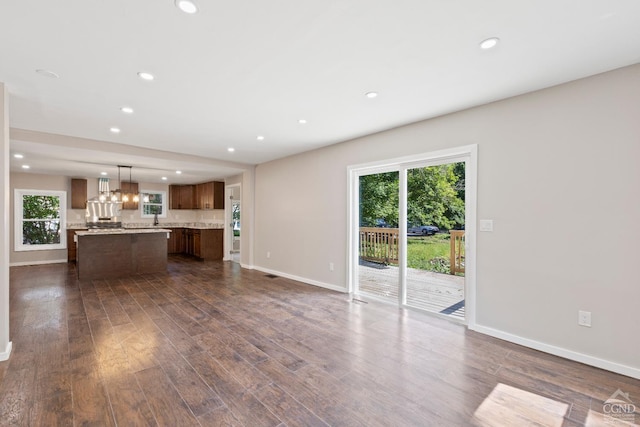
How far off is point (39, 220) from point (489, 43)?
32.7 feet

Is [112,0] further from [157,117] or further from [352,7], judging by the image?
[157,117]

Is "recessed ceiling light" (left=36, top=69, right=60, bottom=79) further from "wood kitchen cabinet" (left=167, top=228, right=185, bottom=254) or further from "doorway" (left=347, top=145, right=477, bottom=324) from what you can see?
"wood kitchen cabinet" (left=167, top=228, right=185, bottom=254)

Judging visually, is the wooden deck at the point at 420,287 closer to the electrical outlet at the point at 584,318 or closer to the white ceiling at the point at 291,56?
the electrical outlet at the point at 584,318

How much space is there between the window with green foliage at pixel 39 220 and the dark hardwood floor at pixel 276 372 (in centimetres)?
450

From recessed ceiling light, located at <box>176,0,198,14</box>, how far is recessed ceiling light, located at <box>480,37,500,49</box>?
193 cm


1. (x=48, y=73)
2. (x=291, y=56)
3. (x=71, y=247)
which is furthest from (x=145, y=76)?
(x=71, y=247)

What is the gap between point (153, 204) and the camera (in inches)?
362

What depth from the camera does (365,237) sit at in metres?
4.61

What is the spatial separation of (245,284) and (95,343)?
2.55m

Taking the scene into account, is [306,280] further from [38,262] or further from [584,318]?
[38,262]

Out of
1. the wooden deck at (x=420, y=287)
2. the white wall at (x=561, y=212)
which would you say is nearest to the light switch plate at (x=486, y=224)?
the white wall at (x=561, y=212)

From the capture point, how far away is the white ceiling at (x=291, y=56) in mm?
1728

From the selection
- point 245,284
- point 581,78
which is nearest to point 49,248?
point 245,284

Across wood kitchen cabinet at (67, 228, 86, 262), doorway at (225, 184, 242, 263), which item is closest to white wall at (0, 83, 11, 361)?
doorway at (225, 184, 242, 263)
